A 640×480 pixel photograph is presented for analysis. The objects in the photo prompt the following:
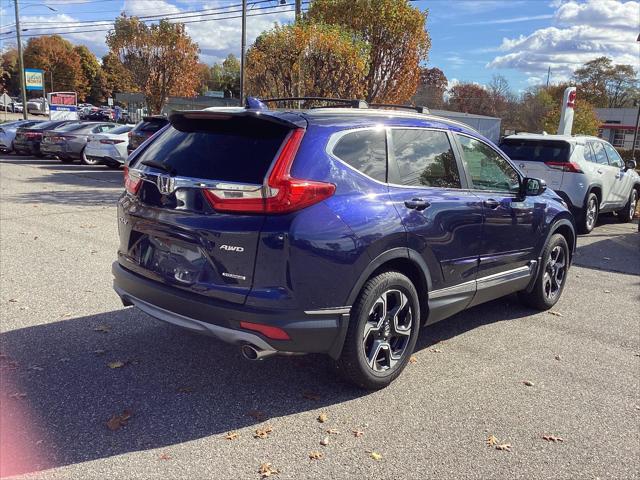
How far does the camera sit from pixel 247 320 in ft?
10.6

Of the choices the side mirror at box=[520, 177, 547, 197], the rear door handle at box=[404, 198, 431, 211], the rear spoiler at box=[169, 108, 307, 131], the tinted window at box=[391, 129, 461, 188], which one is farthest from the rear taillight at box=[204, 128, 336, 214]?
the side mirror at box=[520, 177, 547, 197]

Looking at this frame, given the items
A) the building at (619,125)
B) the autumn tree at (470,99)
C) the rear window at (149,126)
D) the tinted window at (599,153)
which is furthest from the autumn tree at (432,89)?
the tinted window at (599,153)

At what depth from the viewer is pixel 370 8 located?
16531 mm

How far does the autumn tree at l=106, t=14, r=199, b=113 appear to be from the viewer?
88.9ft

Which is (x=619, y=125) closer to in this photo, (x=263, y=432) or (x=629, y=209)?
(x=629, y=209)

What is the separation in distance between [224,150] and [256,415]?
1661 millimetres

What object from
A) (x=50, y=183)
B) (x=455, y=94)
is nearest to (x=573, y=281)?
(x=50, y=183)

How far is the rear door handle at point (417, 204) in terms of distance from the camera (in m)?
3.82

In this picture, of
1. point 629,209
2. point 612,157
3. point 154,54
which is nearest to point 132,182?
point 612,157

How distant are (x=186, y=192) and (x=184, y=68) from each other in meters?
27.1

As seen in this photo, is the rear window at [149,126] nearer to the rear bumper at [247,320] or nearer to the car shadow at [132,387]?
the car shadow at [132,387]

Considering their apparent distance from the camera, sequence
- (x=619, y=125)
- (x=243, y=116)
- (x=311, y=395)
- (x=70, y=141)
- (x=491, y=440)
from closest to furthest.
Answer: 1. (x=491, y=440)
2. (x=243, y=116)
3. (x=311, y=395)
4. (x=70, y=141)
5. (x=619, y=125)

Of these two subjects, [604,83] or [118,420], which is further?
[604,83]

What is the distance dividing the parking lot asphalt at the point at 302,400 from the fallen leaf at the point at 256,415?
0.01 meters
